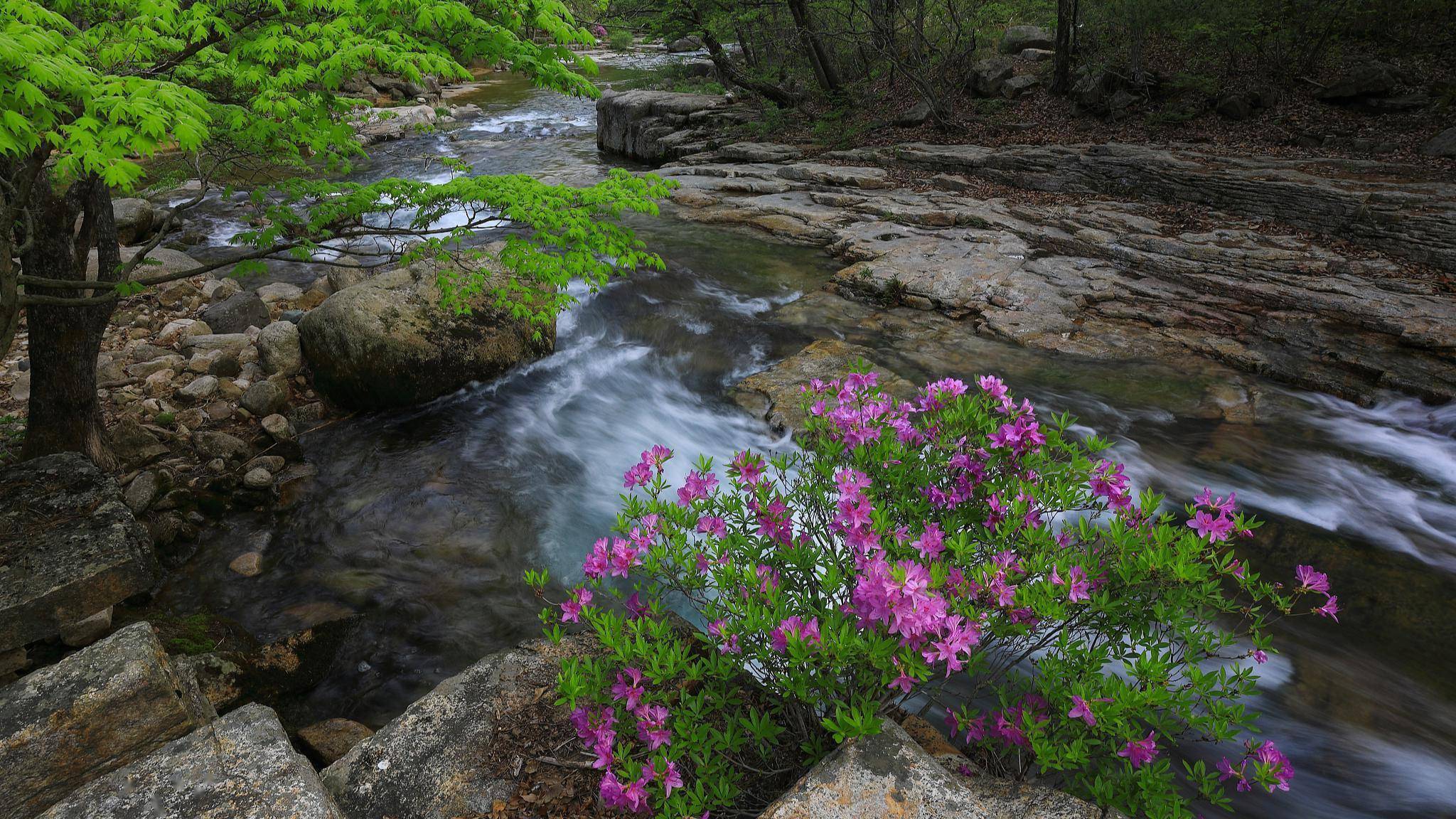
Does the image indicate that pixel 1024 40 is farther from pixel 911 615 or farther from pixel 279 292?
pixel 911 615

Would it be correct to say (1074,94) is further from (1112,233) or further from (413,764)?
(413,764)

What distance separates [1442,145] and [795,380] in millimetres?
10893

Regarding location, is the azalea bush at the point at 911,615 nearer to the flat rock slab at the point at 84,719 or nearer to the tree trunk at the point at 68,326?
the flat rock slab at the point at 84,719

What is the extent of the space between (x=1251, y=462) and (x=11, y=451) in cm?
1032

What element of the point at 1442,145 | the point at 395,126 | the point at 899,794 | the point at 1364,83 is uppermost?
the point at 1364,83

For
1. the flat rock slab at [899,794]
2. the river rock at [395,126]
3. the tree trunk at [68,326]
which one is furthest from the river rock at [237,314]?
the river rock at [395,126]

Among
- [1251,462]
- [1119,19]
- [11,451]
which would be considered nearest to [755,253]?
[1251,462]

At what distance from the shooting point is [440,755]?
2861 mm

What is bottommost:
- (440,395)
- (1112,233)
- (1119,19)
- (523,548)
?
(523,548)

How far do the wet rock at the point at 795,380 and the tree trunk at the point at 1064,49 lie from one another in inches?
440

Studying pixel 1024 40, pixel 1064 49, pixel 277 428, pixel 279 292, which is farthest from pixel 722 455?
pixel 1024 40

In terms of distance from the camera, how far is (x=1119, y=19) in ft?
50.0

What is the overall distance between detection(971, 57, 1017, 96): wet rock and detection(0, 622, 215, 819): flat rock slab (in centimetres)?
1871

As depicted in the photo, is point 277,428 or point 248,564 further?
point 277,428
